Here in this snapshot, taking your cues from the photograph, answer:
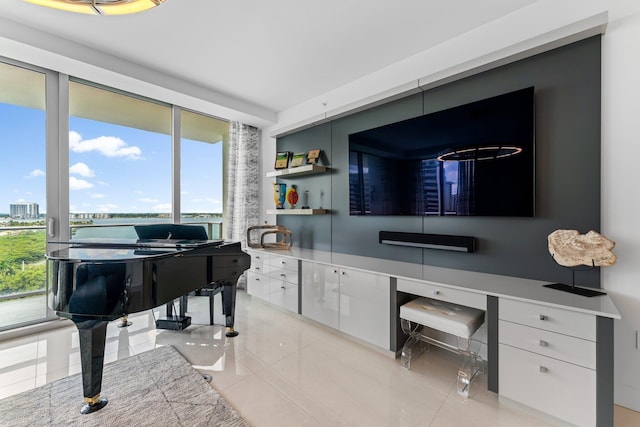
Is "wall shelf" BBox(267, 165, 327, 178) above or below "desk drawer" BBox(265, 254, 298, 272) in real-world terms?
above

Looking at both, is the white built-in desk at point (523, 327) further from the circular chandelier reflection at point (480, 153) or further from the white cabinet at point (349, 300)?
the circular chandelier reflection at point (480, 153)

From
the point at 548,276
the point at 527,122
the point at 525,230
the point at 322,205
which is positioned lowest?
the point at 548,276

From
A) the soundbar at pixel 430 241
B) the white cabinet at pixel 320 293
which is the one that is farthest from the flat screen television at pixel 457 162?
the white cabinet at pixel 320 293

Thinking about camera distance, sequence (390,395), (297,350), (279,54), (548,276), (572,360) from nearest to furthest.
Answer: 1. (572,360)
2. (390,395)
3. (548,276)
4. (297,350)
5. (279,54)

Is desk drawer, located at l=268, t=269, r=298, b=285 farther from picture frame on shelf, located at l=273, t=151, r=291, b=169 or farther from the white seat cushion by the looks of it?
picture frame on shelf, located at l=273, t=151, r=291, b=169

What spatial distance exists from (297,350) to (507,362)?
5.26 feet

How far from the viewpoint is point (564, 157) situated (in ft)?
6.22

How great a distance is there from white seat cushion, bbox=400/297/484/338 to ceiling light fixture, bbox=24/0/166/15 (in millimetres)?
2722

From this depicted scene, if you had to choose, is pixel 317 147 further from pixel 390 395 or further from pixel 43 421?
pixel 43 421

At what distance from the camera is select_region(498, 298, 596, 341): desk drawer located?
1431 millimetres

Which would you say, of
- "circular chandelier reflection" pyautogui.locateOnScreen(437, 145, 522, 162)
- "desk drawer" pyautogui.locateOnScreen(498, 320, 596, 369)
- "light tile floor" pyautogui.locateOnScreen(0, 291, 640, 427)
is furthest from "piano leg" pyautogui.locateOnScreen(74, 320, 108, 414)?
"circular chandelier reflection" pyautogui.locateOnScreen(437, 145, 522, 162)

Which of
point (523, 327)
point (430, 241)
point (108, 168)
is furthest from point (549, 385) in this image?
point (108, 168)

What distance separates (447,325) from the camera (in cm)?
191

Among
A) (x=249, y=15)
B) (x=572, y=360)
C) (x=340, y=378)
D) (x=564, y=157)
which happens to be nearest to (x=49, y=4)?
(x=249, y=15)
